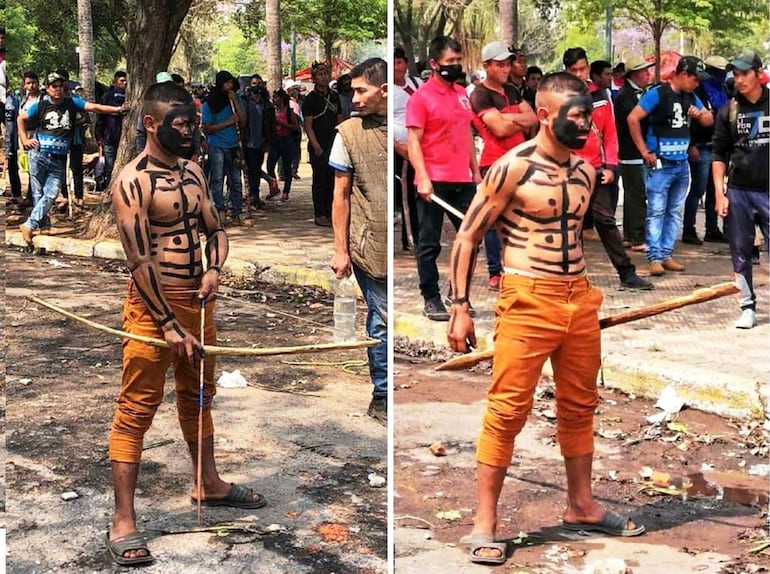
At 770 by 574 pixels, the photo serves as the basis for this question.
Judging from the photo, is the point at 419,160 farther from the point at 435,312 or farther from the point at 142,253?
the point at 142,253

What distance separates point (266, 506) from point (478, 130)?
62.7 inches

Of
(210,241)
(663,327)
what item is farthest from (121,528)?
(663,327)

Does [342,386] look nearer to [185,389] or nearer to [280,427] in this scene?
[280,427]

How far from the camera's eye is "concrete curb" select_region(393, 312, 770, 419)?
4.56 meters

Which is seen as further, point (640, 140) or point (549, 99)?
point (640, 140)

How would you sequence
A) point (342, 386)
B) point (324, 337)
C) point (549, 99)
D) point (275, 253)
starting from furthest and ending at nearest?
point (275, 253)
point (324, 337)
point (342, 386)
point (549, 99)

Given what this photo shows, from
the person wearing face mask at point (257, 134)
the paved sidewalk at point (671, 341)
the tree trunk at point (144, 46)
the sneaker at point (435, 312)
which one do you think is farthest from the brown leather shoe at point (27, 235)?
the sneaker at point (435, 312)

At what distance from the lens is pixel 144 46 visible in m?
6.65

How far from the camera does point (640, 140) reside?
6.24 metres

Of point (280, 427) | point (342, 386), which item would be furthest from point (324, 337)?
point (280, 427)

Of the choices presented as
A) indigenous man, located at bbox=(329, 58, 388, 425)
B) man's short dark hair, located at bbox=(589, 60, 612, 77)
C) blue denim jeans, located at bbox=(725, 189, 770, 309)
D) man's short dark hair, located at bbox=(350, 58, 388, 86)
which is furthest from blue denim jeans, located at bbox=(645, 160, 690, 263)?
man's short dark hair, located at bbox=(350, 58, 388, 86)

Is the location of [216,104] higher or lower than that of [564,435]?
higher

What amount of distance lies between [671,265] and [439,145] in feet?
8.55

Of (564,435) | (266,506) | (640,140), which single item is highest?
(640,140)
